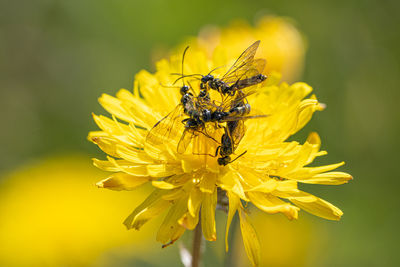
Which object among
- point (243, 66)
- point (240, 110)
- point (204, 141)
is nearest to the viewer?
point (240, 110)

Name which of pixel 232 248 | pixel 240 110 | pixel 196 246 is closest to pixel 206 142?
pixel 240 110

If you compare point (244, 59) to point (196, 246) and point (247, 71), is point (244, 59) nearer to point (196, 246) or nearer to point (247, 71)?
point (247, 71)

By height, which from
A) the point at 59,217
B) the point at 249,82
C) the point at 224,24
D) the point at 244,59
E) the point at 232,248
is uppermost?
the point at 224,24

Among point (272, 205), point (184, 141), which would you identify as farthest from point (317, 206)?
point (184, 141)

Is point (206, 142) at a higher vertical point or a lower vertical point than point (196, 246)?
higher

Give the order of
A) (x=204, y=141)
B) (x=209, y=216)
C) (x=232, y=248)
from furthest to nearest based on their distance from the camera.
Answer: (x=232, y=248) < (x=204, y=141) < (x=209, y=216)

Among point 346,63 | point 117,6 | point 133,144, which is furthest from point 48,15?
point 133,144

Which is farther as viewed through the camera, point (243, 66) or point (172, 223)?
point (243, 66)
